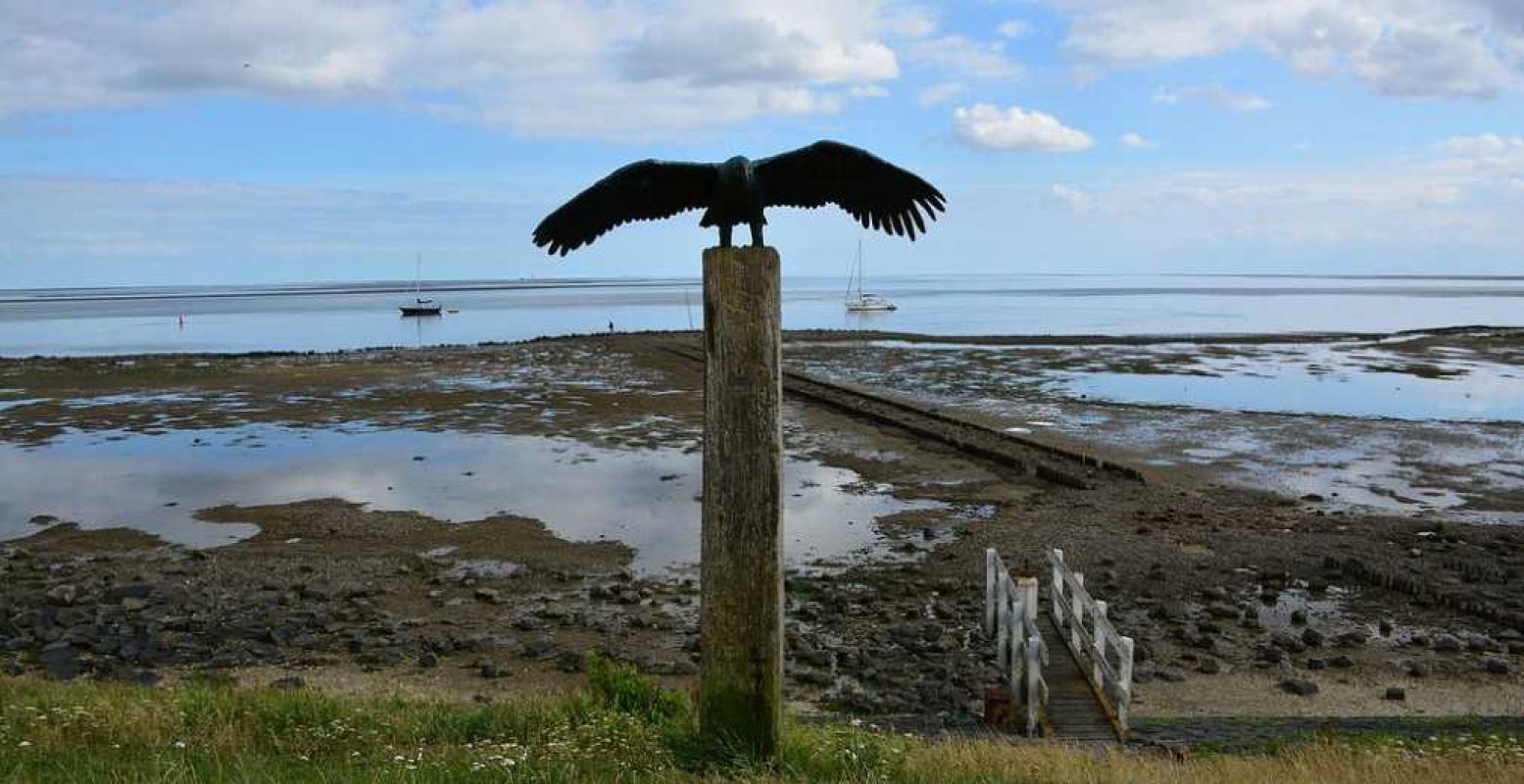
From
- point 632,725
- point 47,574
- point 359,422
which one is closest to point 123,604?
point 47,574

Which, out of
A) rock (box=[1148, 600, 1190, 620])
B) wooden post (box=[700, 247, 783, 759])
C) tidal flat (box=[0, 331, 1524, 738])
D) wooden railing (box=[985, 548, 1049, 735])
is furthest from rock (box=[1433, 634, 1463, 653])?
wooden post (box=[700, 247, 783, 759])

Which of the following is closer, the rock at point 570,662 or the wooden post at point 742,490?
the wooden post at point 742,490

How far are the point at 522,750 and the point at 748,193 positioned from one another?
10.8 feet

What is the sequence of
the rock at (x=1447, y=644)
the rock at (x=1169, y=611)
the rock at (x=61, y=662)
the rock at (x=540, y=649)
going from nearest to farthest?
the rock at (x=61, y=662) → the rock at (x=540, y=649) → the rock at (x=1447, y=644) → the rock at (x=1169, y=611)

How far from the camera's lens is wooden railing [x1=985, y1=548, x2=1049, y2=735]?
386 inches

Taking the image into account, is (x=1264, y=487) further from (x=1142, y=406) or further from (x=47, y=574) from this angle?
(x=47, y=574)

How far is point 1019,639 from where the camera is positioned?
10.6 m

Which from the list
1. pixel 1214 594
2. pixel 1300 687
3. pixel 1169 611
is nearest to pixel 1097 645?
pixel 1300 687

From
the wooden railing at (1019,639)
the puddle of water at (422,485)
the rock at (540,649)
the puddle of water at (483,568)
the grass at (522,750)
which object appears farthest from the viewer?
the puddle of water at (422,485)

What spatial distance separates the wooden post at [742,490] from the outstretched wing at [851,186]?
1.47 feet

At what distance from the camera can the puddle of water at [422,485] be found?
18828 mm

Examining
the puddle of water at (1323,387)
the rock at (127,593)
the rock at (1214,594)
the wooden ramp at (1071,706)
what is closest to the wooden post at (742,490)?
the wooden ramp at (1071,706)

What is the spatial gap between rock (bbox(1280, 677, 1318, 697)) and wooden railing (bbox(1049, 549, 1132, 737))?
1.68m

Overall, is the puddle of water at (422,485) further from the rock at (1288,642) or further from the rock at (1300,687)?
the rock at (1300,687)
